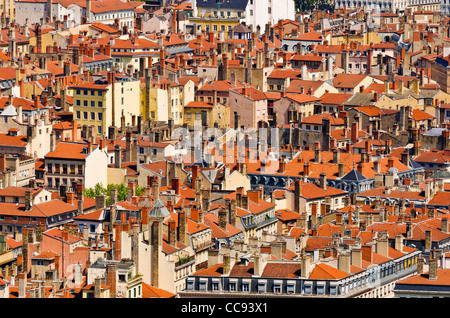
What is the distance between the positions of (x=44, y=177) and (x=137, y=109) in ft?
85.2

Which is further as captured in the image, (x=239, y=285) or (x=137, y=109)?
(x=137, y=109)

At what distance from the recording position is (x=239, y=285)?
4350 centimetres

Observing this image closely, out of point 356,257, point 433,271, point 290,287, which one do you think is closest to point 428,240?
point 433,271

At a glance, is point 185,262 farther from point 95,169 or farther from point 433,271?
point 95,169

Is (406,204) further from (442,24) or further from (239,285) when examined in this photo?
(442,24)

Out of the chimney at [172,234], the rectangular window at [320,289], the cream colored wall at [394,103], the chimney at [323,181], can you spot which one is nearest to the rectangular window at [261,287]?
the rectangular window at [320,289]

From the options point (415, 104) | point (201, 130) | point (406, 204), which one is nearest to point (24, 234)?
point (406, 204)

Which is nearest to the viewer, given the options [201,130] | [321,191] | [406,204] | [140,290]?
[140,290]

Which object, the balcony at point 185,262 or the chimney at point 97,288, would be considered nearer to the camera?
the chimney at point 97,288

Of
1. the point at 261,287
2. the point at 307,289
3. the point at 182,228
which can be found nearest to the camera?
the point at 307,289

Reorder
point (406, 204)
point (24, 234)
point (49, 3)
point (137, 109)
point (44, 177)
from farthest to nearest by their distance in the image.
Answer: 1. point (49, 3)
2. point (137, 109)
3. point (44, 177)
4. point (406, 204)
5. point (24, 234)

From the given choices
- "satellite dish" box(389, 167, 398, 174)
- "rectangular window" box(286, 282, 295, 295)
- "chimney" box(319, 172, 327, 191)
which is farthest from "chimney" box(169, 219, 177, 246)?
"satellite dish" box(389, 167, 398, 174)

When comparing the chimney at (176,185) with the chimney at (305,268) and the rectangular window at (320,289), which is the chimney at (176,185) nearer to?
the chimney at (305,268)

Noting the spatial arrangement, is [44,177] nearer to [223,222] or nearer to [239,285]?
[223,222]
